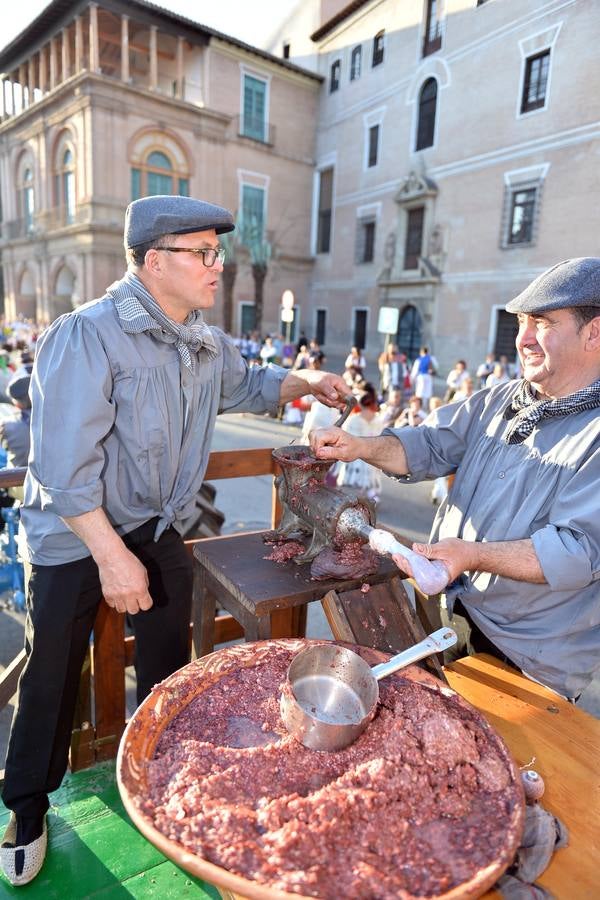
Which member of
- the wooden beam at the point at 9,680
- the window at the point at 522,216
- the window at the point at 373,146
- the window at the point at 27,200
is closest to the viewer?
the wooden beam at the point at 9,680

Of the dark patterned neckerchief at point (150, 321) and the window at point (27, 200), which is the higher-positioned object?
the window at point (27, 200)

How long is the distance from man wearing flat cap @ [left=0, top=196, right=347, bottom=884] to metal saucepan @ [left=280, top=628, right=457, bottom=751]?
0.63m

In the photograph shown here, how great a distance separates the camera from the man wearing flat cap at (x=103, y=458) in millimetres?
1668

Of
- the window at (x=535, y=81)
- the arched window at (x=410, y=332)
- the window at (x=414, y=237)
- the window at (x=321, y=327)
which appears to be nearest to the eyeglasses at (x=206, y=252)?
the window at (x=535, y=81)

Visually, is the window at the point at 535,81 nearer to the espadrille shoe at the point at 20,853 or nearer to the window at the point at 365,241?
the window at the point at 365,241

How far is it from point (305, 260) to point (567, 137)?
13.3 m

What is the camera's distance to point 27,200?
27.3 m

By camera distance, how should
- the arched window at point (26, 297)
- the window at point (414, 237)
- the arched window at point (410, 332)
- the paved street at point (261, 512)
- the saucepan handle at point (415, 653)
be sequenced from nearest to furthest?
1. the saucepan handle at point (415, 653)
2. the paved street at point (261, 512)
3. the window at point (414, 237)
4. the arched window at point (410, 332)
5. the arched window at point (26, 297)

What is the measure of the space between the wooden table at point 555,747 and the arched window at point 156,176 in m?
23.5

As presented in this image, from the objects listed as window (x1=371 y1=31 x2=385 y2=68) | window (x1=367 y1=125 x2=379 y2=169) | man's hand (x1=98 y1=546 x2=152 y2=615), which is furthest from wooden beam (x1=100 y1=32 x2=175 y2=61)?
man's hand (x1=98 y1=546 x2=152 y2=615)

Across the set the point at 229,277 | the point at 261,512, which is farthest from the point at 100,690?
the point at 229,277

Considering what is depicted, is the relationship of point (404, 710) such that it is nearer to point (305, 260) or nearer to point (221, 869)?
point (221, 869)

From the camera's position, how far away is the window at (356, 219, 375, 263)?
2320 centimetres

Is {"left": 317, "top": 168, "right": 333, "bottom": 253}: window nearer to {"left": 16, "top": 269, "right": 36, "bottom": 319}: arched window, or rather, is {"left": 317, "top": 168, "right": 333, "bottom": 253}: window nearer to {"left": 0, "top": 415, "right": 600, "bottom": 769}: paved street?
{"left": 16, "top": 269, "right": 36, "bottom": 319}: arched window
